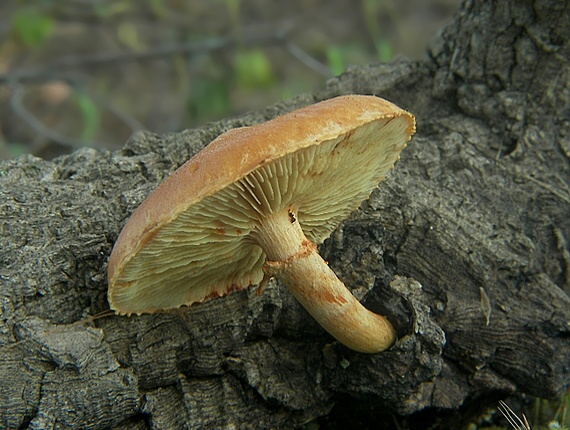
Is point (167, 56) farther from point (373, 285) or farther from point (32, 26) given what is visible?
point (373, 285)

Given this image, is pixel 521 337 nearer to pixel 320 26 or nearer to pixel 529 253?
pixel 529 253

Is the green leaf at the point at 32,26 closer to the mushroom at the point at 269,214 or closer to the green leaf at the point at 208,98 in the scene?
the green leaf at the point at 208,98

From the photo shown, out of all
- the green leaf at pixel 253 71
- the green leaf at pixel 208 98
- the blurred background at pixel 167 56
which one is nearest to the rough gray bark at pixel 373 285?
the blurred background at pixel 167 56

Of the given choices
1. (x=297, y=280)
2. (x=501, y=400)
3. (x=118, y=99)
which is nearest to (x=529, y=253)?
(x=501, y=400)

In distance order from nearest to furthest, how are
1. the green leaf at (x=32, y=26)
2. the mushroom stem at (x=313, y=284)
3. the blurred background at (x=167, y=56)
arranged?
the mushroom stem at (x=313, y=284) < the green leaf at (x=32, y=26) < the blurred background at (x=167, y=56)

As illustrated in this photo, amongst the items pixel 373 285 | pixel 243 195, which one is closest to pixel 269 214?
pixel 243 195

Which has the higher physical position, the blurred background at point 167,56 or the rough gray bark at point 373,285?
the blurred background at point 167,56
